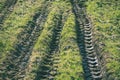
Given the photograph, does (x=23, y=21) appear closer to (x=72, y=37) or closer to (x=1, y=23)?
(x=1, y=23)

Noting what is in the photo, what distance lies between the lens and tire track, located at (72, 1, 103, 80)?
44200 millimetres

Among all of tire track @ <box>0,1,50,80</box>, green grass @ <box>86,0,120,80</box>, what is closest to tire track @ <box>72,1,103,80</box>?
green grass @ <box>86,0,120,80</box>

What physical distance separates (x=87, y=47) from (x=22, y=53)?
10691 mm

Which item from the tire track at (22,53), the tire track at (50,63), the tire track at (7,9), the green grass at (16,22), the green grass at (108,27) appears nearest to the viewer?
the tire track at (50,63)

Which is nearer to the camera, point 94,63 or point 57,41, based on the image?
point 94,63

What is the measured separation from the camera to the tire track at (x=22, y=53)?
1730 inches

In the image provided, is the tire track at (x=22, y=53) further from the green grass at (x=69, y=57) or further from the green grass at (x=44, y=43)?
the green grass at (x=69, y=57)

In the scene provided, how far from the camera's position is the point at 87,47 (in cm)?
5031

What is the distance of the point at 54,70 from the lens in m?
44.6

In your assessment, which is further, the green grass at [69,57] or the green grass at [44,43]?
the green grass at [44,43]

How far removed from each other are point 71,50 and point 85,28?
29.7 feet

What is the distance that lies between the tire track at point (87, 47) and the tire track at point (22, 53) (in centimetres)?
730

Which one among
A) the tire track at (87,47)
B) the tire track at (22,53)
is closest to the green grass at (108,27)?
the tire track at (87,47)

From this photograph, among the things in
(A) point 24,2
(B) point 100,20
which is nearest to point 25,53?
(B) point 100,20
